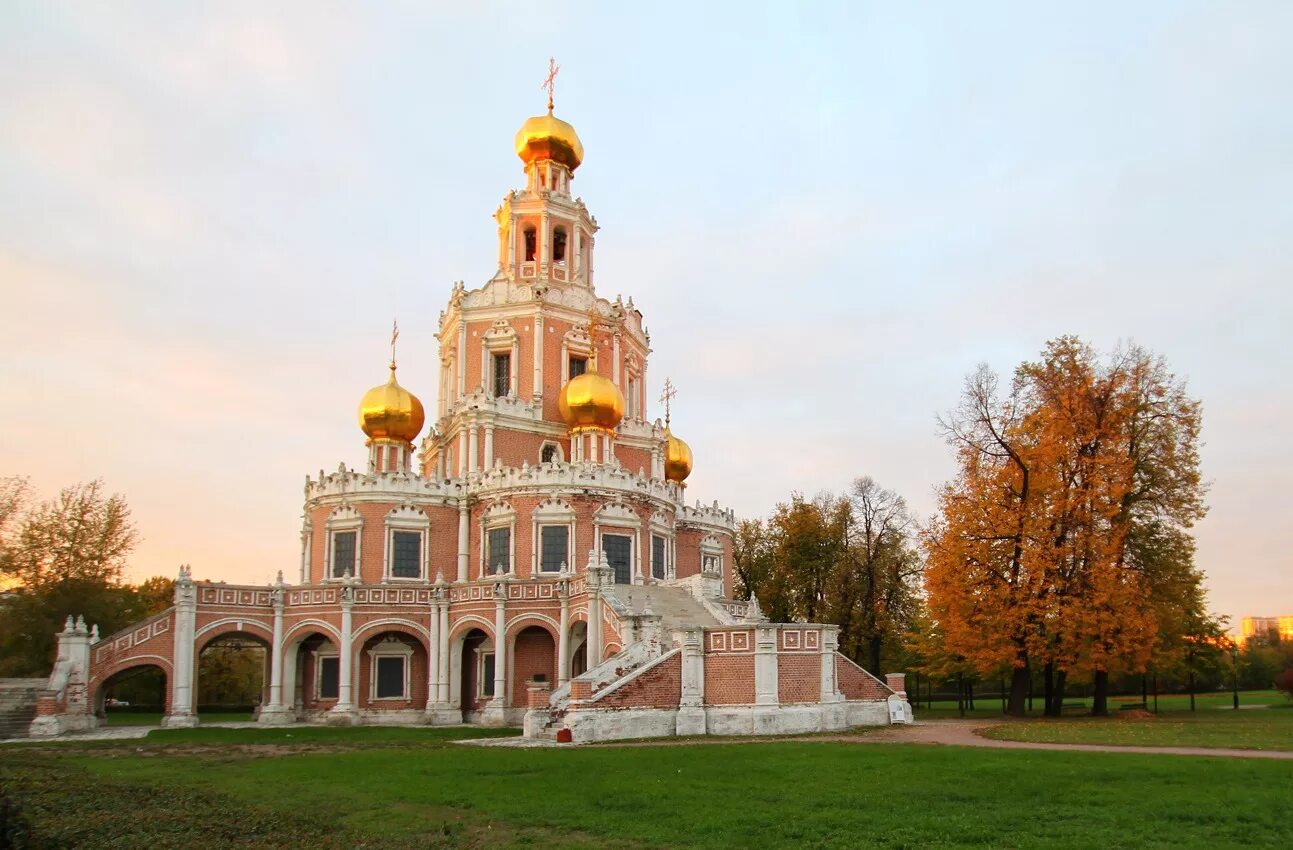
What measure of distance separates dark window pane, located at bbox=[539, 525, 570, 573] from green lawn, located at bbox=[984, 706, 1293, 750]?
17863 millimetres

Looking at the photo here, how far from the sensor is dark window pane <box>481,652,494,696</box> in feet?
129

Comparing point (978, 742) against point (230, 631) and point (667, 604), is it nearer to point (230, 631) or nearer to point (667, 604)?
point (667, 604)

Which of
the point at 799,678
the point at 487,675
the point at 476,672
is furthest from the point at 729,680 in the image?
the point at 476,672

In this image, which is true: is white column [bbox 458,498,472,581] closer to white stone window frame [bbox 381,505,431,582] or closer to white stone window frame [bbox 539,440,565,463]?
white stone window frame [bbox 381,505,431,582]

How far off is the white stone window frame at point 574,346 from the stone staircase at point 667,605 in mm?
13615

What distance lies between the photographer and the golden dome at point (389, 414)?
147ft

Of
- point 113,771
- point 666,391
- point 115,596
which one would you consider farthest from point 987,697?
point 113,771

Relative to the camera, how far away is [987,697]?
70.8 metres

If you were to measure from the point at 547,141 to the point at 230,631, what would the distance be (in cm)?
2782

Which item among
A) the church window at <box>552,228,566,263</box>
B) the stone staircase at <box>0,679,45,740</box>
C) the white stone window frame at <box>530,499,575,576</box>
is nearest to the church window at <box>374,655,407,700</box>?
the white stone window frame at <box>530,499,575,576</box>

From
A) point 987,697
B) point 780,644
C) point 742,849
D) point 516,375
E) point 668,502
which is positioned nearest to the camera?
point 742,849

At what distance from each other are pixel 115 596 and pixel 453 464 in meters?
16.6

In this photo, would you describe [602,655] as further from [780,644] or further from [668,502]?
[668,502]

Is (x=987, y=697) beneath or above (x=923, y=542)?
beneath
